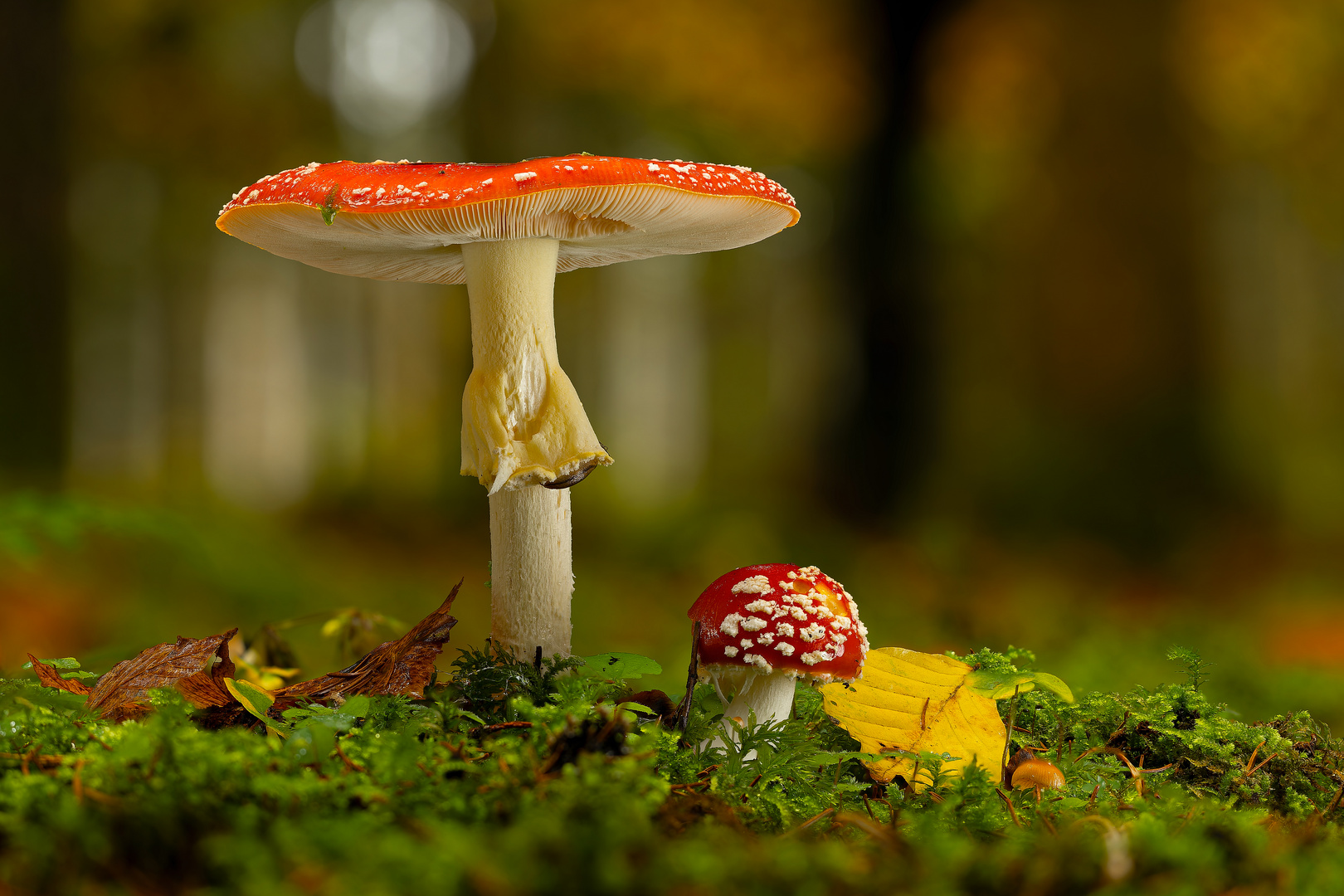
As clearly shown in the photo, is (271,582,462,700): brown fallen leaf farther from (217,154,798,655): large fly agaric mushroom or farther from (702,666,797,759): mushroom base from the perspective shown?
(702,666,797,759): mushroom base

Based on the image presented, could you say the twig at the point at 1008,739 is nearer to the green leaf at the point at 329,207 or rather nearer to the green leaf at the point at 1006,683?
the green leaf at the point at 1006,683

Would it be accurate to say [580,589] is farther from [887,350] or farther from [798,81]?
[798,81]

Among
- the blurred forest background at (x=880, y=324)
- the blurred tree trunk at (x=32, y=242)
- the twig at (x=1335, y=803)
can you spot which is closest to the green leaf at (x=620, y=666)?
the blurred forest background at (x=880, y=324)

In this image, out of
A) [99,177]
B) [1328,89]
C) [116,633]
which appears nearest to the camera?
[116,633]

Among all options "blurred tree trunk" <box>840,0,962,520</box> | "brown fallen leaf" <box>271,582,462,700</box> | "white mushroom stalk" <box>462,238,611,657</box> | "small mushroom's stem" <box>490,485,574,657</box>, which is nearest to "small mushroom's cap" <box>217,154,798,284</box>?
"white mushroom stalk" <box>462,238,611,657</box>

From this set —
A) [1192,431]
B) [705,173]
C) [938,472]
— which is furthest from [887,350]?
[705,173]

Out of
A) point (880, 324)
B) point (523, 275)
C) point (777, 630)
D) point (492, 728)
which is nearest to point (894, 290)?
point (880, 324)

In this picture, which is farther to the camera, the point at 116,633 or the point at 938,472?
the point at 938,472
